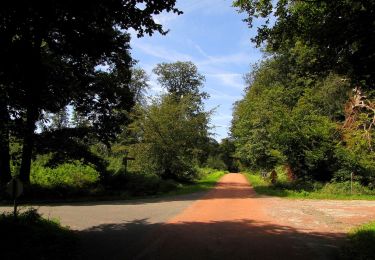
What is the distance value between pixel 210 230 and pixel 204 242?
2192mm

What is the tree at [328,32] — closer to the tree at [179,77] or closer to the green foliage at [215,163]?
the tree at [179,77]

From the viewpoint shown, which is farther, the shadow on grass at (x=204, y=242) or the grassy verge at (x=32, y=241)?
the shadow on grass at (x=204, y=242)

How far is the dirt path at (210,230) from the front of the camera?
9570 millimetres

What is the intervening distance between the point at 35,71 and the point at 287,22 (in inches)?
306

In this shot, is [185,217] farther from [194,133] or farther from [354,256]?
[194,133]

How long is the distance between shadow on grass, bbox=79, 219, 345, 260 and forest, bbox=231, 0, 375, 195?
4.41 m

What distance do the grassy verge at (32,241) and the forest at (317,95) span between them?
7.93 m

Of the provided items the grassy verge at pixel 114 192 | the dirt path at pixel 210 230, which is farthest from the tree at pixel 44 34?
the grassy verge at pixel 114 192

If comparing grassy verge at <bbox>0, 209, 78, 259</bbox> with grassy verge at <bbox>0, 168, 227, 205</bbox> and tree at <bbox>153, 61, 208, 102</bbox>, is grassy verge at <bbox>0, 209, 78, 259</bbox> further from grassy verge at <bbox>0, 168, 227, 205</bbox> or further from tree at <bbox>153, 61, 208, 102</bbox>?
tree at <bbox>153, 61, 208, 102</bbox>

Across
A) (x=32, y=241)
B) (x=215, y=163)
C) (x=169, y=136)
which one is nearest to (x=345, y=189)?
(x=169, y=136)

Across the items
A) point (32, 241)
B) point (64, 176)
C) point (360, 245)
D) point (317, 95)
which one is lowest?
point (360, 245)

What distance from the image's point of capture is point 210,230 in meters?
13.0

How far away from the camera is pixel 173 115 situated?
117 feet

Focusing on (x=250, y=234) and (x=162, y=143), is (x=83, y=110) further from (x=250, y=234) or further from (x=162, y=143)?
(x=250, y=234)
